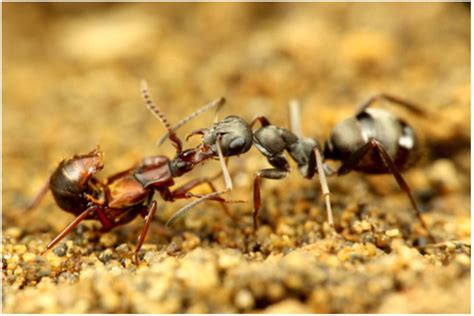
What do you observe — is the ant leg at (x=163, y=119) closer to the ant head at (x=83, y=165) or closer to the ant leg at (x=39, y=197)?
the ant head at (x=83, y=165)

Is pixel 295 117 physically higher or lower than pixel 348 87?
lower

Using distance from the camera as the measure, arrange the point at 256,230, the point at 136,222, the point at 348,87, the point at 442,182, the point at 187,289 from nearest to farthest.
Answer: the point at 187,289, the point at 256,230, the point at 136,222, the point at 442,182, the point at 348,87

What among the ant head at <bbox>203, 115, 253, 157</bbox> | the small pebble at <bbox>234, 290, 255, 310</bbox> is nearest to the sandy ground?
the small pebble at <bbox>234, 290, 255, 310</bbox>

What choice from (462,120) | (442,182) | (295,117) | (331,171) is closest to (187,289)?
(331,171)

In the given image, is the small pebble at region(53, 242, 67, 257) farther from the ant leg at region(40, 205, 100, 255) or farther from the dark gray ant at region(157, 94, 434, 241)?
the dark gray ant at region(157, 94, 434, 241)

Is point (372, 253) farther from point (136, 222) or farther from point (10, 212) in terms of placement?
→ point (10, 212)

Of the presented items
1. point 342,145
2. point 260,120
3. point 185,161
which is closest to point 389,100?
point 342,145

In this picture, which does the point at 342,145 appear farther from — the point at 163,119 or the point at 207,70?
the point at 207,70

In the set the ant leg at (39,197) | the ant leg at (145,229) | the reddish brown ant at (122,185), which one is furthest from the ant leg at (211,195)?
the ant leg at (39,197)

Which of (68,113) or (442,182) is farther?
(68,113)
